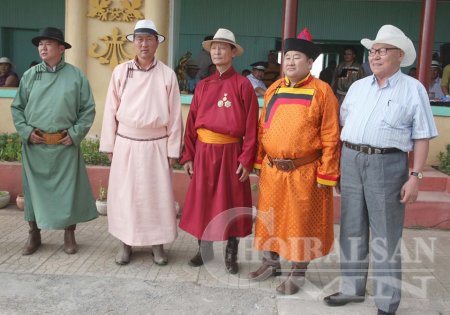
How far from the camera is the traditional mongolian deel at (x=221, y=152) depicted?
372 cm

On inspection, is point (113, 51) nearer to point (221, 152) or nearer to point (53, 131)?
point (53, 131)

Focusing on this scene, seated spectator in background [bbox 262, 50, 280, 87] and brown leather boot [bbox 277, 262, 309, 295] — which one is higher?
seated spectator in background [bbox 262, 50, 280, 87]

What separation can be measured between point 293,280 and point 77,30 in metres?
4.39

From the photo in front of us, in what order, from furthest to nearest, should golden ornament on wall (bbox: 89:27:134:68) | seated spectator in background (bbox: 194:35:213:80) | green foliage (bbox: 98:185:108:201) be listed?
seated spectator in background (bbox: 194:35:213:80) < golden ornament on wall (bbox: 89:27:134:68) < green foliage (bbox: 98:185:108:201)

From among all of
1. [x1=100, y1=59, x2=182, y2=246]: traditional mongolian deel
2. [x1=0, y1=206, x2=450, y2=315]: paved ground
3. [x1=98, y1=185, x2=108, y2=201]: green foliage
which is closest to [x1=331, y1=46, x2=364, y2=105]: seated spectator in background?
[x1=0, y1=206, x2=450, y2=315]: paved ground

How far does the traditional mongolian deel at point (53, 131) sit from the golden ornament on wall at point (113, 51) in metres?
2.28

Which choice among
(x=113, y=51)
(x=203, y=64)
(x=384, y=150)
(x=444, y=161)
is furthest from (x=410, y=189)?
(x=203, y=64)

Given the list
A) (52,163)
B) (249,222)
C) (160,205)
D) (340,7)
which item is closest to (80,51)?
(52,163)

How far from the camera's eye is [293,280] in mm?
3559

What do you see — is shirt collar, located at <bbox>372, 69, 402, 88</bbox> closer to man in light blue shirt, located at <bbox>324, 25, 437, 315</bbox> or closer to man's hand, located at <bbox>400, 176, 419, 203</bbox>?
man in light blue shirt, located at <bbox>324, 25, 437, 315</bbox>

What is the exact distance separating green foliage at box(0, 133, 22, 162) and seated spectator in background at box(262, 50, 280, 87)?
4491mm

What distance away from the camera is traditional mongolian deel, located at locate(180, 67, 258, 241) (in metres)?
3.72

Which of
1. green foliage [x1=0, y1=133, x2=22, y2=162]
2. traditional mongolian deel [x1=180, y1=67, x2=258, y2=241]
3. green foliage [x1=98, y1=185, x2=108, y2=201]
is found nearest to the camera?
traditional mongolian deel [x1=180, y1=67, x2=258, y2=241]

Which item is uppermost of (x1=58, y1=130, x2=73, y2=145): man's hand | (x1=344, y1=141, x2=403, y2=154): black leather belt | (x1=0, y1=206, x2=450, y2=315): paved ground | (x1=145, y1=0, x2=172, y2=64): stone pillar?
(x1=145, y1=0, x2=172, y2=64): stone pillar
